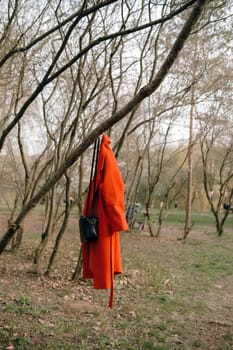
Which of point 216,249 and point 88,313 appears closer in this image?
point 88,313

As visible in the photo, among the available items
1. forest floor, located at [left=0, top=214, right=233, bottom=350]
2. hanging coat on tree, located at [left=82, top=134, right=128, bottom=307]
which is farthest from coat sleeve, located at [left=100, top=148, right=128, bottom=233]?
forest floor, located at [left=0, top=214, right=233, bottom=350]

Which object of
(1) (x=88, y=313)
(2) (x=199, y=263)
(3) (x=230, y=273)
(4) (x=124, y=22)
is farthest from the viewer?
(2) (x=199, y=263)

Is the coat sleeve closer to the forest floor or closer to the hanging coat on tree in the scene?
the hanging coat on tree

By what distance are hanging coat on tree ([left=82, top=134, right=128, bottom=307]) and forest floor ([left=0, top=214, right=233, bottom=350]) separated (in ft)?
3.52

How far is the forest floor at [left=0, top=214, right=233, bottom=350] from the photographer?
11.1ft

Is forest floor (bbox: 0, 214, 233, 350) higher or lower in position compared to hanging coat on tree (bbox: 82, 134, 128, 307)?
lower

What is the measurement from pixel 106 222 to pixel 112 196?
18cm

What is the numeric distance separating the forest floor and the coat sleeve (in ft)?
4.64

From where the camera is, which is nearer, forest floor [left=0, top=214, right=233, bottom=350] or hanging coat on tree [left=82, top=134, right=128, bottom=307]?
hanging coat on tree [left=82, top=134, right=128, bottom=307]

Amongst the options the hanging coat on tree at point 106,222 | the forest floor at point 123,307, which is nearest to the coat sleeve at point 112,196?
the hanging coat on tree at point 106,222

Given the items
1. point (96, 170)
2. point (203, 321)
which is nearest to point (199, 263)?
point (203, 321)

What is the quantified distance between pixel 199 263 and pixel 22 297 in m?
4.56

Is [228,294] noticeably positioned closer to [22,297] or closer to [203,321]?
[203,321]

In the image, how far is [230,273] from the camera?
679 cm
